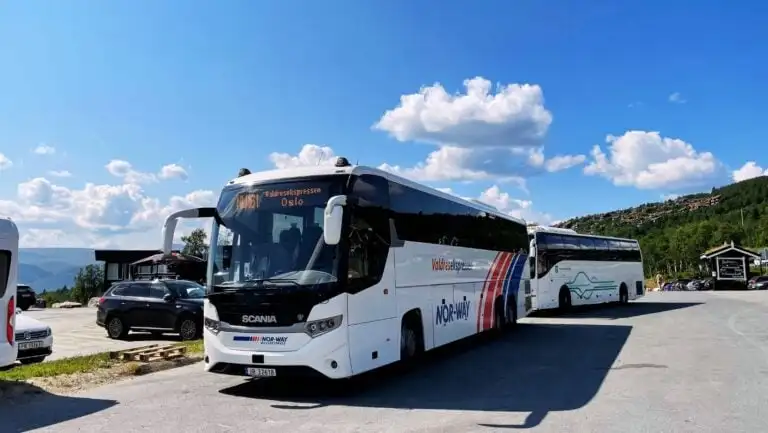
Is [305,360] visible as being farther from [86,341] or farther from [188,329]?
[86,341]

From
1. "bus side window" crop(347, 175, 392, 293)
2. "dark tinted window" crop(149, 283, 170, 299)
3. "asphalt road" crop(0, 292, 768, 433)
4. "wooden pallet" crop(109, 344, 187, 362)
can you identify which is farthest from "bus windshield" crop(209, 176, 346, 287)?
"dark tinted window" crop(149, 283, 170, 299)

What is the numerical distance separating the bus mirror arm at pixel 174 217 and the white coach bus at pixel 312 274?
0.02 meters

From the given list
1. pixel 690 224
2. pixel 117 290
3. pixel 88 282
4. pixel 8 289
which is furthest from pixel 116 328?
pixel 690 224

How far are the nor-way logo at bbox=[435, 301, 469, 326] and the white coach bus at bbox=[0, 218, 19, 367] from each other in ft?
23.4

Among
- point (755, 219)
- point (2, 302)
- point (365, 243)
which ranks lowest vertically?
point (2, 302)

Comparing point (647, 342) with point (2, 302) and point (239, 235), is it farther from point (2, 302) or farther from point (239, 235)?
point (2, 302)

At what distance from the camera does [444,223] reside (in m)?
13.4

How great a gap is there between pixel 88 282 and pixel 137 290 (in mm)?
44466

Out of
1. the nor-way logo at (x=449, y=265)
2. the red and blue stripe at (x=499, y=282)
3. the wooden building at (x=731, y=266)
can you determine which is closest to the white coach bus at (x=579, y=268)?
the red and blue stripe at (x=499, y=282)

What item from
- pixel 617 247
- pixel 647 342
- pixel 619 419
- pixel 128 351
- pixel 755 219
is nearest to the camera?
pixel 619 419

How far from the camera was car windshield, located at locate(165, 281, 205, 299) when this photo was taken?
18406 mm

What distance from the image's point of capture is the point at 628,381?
9883 mm

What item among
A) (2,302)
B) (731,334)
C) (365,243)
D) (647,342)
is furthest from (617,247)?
(2,302)

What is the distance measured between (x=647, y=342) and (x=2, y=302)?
527 inches
